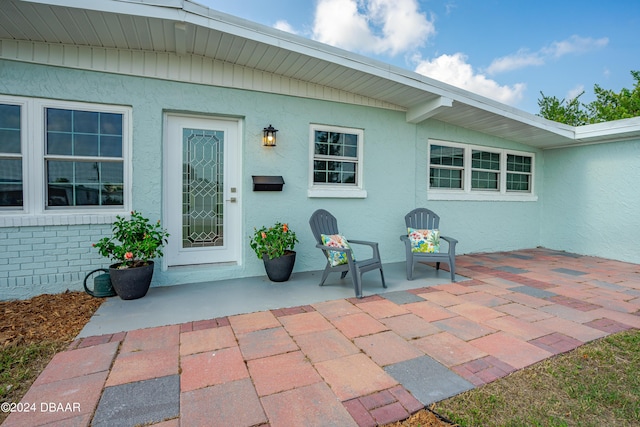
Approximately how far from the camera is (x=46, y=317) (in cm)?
291

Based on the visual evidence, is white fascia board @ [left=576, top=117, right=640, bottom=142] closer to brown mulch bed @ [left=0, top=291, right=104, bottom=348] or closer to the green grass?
the green grass

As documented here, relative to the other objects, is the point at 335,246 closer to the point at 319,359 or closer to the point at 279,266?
the point at 279,266

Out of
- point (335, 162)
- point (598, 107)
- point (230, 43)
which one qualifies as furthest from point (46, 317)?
point (598, 107)

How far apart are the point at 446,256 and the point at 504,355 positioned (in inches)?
81.1

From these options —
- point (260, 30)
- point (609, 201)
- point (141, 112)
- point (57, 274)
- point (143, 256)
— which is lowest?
point (57, 274)

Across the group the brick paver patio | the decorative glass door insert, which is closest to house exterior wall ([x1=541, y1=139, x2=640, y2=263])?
the brick paver patio

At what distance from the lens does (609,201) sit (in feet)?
19.8

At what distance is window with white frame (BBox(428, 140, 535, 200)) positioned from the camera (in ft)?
19.2

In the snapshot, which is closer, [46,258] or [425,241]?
[46,258]

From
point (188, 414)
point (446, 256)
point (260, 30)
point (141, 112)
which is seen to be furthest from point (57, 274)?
point (446, 256)

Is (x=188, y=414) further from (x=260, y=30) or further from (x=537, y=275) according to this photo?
(x=537, y=275)

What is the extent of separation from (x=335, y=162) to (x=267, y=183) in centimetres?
122

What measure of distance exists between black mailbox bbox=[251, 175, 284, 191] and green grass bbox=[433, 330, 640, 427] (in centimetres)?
314

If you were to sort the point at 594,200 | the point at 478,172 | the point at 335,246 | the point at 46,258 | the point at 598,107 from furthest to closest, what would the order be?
the point at 598,107 → the point at 478,172 → the point at 594,200 → the point at 335,246 → the point at 46,258
